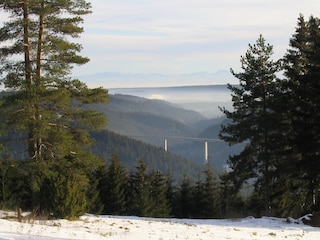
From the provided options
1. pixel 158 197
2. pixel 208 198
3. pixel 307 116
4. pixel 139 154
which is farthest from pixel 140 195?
pixel 139 154

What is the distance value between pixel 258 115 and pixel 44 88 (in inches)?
483

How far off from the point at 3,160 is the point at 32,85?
3.52m

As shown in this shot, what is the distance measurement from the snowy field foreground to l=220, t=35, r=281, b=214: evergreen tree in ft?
18.6

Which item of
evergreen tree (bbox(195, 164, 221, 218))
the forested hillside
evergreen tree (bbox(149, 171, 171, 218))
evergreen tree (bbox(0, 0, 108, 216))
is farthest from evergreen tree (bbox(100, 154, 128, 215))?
the forested hillside

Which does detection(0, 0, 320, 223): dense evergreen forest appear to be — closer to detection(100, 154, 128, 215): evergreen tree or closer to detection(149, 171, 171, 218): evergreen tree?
detection(100, 154, 128, 215): evergreen tree

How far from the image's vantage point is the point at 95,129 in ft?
56.3

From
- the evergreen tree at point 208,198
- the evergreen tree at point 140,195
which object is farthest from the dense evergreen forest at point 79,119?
the evergreen tree at point 208,198

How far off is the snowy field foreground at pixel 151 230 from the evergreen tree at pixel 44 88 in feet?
9.45

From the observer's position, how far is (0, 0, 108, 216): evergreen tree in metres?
15.3

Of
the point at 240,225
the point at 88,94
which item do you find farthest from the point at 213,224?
the point at 88,94

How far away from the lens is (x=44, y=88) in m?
15.5

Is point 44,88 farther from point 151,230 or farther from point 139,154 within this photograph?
point 139,154

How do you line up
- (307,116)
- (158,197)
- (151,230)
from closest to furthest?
(151,230) → (307,116) → (158,197)

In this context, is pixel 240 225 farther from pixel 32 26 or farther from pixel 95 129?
pixel 32 26
